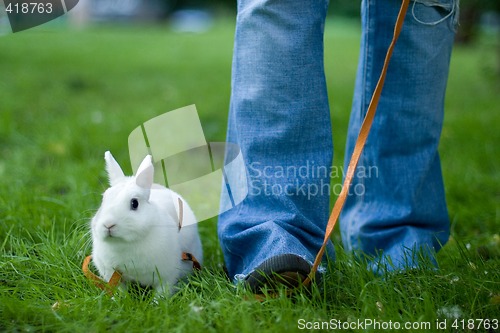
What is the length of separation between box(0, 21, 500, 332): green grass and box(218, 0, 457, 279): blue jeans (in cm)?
14

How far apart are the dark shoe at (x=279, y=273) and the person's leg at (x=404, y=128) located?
454 millimetres

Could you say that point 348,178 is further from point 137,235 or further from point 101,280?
point 101,280

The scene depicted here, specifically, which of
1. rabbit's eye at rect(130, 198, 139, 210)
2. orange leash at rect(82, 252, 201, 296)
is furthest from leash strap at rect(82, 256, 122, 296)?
rabbit's eye at rect(130, 198, 139, 210)

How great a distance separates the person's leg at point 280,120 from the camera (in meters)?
1.69

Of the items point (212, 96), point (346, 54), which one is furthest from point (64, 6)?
point (346, 54)

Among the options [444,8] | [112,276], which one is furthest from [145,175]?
[444,8]

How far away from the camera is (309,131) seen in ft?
5.65

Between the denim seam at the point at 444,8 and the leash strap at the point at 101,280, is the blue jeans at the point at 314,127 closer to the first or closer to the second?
the denim seam at the point at 444,8

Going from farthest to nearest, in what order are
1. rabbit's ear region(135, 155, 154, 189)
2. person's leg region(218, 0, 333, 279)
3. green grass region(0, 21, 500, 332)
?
person's leg region(218, 0, 333, 279), rabbit's ear region(135, 155, 154, 189), green grass region(0, 21, 500, 332)

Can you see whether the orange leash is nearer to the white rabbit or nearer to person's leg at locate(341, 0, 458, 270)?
the white rabbit

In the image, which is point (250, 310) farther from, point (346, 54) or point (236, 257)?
point (346, 54)

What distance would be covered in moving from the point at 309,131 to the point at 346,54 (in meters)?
9.31

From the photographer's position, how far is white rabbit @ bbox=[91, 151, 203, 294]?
5.05 ft

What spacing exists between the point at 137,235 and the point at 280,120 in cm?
50
